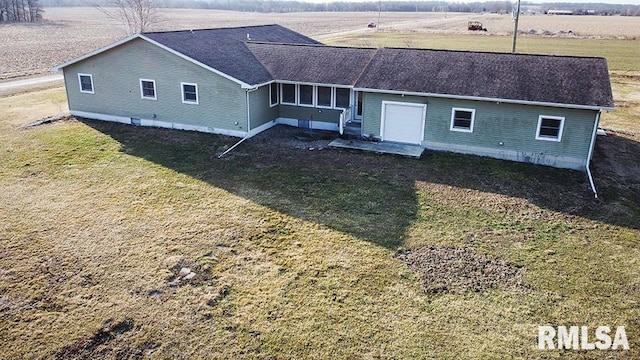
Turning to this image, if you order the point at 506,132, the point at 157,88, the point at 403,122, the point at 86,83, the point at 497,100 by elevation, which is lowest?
the point at 403,122

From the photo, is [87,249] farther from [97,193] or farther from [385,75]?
[385,75]

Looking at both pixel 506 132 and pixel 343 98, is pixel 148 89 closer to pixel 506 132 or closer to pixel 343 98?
pixel 343 98

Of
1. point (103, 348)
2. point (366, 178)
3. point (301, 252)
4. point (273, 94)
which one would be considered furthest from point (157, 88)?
point (103, 348)

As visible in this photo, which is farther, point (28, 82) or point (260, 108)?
point (28, 82)

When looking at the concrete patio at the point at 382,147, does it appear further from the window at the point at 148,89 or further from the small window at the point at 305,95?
the window at the point at 148,89

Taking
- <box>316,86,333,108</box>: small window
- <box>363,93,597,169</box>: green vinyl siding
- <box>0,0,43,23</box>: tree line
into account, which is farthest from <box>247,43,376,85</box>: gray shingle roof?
<box>0,0,43,23</box>: tree line

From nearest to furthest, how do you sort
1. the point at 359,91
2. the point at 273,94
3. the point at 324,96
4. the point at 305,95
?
the point at 359,91, the point at 324,96, the point at 305,95, the point at 273,94

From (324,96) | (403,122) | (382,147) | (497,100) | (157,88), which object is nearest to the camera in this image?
(497,100)

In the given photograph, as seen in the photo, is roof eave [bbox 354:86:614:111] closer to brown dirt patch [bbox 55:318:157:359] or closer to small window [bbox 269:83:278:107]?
small window [bbox 269:83:278:107]
